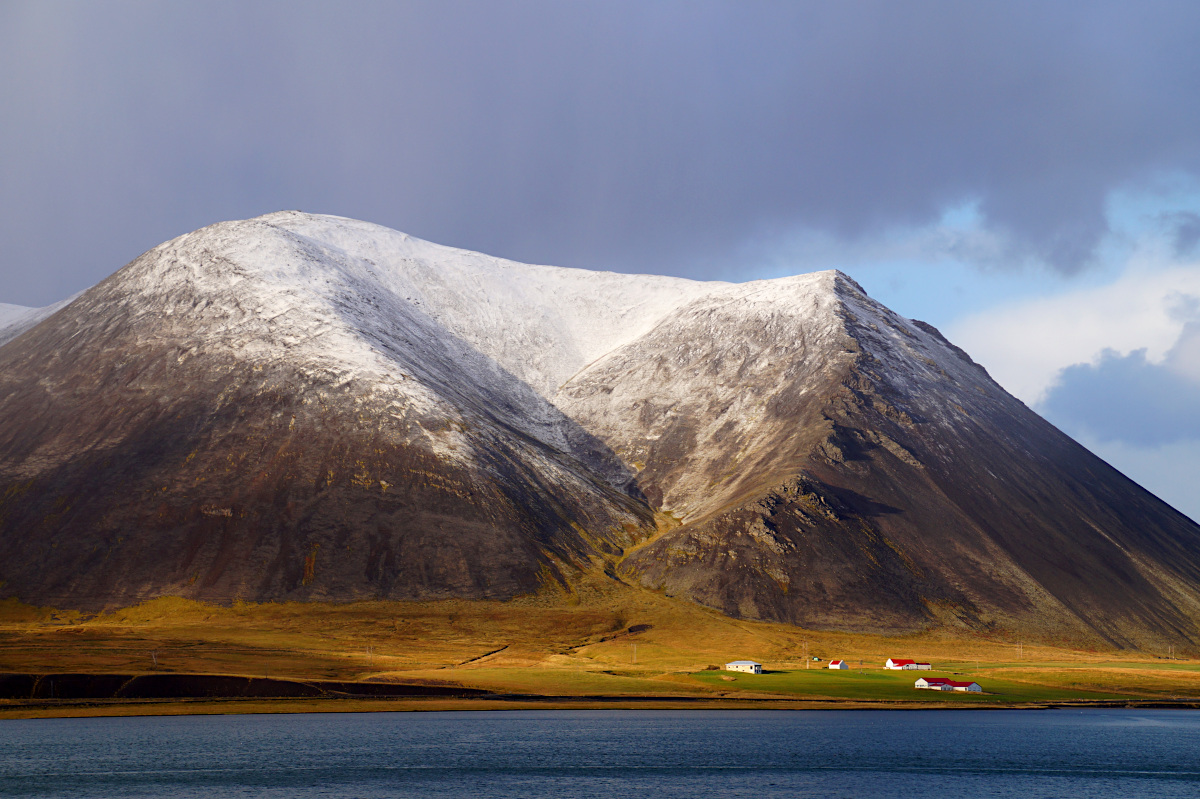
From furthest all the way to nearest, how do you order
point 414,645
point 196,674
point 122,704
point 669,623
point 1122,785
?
point 669,623 → point 414,645 → point 196,674 → point 122,704 → point 1122,785

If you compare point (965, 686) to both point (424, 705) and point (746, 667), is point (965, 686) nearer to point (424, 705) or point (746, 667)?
point (746, 667)

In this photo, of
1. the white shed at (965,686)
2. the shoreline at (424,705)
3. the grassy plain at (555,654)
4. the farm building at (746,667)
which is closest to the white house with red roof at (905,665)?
the grassy plain at (555,654)

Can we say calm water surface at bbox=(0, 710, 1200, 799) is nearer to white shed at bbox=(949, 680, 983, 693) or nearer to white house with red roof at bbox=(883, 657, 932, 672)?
white shed at bbox=(949, 680, 983, 693)

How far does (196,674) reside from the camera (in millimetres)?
120688

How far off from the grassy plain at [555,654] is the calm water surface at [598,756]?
3.62 metres

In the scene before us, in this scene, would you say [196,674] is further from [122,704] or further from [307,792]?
[307,792]

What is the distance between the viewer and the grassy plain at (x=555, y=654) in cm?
12106

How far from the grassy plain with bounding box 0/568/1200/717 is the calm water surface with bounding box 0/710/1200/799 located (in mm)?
3620

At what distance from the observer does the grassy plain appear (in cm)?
12106

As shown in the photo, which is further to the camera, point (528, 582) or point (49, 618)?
point (528, 582)

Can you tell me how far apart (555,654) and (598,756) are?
73.4m

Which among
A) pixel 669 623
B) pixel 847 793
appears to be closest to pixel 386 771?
pixel 847 793

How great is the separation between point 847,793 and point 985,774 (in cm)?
1575

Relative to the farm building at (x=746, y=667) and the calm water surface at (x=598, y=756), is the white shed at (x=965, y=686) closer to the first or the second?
the calm water surface at (x=598, y=756)
